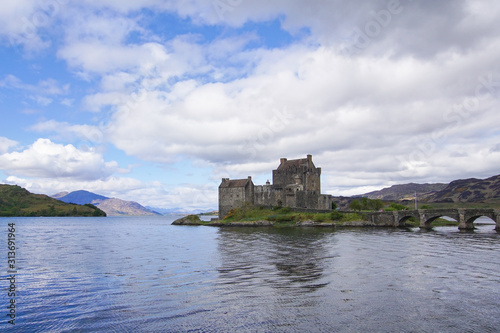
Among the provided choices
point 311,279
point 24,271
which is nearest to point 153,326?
point 311,279

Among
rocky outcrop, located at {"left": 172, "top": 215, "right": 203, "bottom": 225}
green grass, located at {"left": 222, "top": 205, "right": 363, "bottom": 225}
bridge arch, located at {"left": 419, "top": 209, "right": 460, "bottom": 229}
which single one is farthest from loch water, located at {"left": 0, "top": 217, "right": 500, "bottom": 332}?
rocky outcrop, located at {"left": 172, "top": 215, "right": 203, "bottom": 225}

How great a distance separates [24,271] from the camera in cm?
2336

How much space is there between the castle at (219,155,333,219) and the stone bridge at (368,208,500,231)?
594 inches

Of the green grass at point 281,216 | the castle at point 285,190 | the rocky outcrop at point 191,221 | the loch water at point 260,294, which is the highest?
the castle at point 285,190

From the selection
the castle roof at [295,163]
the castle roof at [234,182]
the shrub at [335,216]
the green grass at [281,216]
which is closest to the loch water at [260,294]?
the shrub at [335,216]

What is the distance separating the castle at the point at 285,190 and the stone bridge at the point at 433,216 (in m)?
15.1

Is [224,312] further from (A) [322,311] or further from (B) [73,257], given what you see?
(B) [73,257]

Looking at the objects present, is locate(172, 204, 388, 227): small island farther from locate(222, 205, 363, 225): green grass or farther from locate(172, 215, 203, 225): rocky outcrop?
locate(172, 215, 203, 225): rocky outcrop

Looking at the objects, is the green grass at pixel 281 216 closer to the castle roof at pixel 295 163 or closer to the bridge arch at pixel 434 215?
the bridge arch at pixel 434 215

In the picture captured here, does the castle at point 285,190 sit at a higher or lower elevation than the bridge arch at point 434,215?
higher

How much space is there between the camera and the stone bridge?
6075 centimetres

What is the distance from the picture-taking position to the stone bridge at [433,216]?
199 feet

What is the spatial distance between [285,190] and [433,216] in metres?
34.7

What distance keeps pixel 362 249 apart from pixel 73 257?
86.8ft
